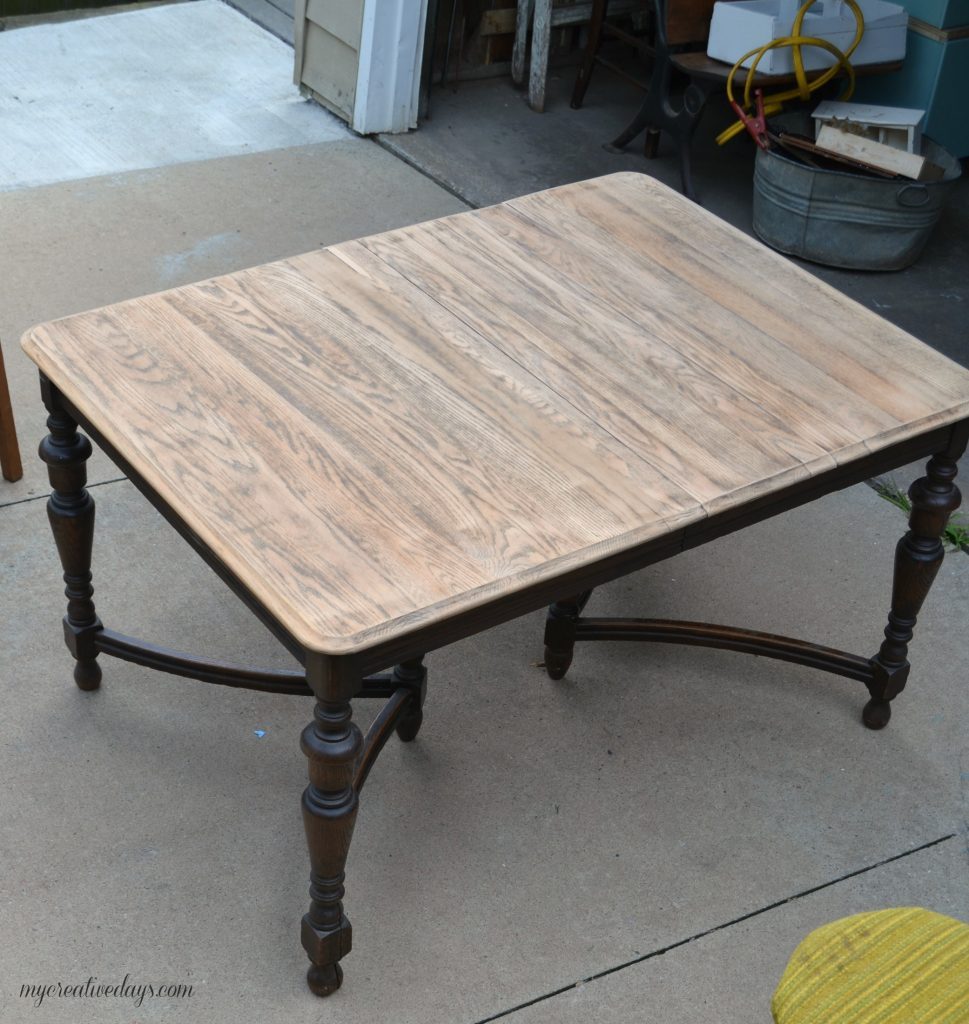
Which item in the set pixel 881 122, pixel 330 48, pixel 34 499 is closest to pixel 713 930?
pixel 34 499

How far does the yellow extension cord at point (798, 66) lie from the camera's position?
427 cm

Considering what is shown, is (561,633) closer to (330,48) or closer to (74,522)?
(74,522)

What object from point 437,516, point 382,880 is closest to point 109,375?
point 437,516

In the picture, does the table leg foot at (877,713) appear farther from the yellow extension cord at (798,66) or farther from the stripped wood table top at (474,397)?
the yellow extension cord at (798,66)

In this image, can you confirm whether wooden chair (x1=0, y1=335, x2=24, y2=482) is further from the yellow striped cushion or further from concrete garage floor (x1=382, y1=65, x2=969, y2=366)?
the yellow striped cushion

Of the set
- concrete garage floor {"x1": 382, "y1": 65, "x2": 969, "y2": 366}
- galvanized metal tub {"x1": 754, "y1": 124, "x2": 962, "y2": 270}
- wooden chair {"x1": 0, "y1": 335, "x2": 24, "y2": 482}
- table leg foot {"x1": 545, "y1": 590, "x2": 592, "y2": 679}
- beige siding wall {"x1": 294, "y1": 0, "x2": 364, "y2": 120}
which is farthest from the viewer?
beige siding wall {"x1": 294, "y1": 0, "x2": 364, "y2": 120}

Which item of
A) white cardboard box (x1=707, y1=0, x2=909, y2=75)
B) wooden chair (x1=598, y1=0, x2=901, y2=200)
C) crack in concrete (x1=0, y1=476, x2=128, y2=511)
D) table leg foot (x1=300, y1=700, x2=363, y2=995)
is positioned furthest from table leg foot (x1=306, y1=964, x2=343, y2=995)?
white cardboard box (x1=707, y1=0, x2=909, y2=75)

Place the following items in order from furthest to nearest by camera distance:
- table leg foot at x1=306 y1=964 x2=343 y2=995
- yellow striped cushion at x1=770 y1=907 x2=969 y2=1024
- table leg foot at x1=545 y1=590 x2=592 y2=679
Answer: table leg foot at x1=545 y1=590 x2=592 y2=679 → table leg foot at x1=306 y1=964 x2=343 y2=995 → yellow striped cushion at x1=770 y1=907 x2=969 y2=1024

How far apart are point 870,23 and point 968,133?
653 millimetres

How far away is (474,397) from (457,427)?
0.08 m

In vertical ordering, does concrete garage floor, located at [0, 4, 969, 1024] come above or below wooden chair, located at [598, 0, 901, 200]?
below

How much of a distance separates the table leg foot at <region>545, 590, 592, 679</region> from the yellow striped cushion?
0.99 metres

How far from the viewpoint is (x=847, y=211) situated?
4.15 m

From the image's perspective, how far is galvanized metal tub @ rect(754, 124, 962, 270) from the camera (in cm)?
409
